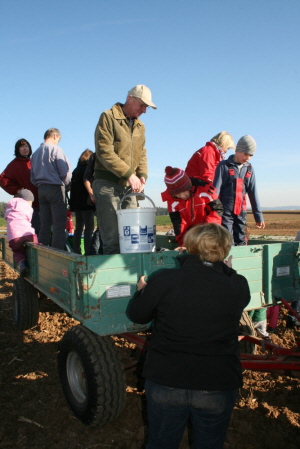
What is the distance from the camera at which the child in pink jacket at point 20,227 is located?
4707mm

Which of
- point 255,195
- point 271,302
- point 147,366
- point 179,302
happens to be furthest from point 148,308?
point 255,195

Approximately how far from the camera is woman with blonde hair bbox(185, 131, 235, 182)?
4875 mm

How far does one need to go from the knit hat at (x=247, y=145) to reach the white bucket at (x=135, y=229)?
185 cm

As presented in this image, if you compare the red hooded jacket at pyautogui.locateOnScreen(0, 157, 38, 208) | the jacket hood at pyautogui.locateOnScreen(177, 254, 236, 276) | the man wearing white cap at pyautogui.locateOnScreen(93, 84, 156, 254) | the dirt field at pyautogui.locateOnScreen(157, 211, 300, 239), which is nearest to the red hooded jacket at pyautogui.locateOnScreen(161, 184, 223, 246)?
the man wearing white cap at pyautogui.locateOnScreen(93, 84, 156, 254)

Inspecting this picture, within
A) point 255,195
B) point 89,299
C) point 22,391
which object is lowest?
point 22,391

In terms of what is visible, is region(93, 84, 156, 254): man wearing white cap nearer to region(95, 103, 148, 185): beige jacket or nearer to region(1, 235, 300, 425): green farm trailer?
region(95, 103, 148, 185): beige jacket

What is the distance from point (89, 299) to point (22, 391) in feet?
5.43

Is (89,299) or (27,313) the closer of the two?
(89,299)

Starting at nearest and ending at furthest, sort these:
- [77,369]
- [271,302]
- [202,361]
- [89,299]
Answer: [202,361] → [89,299] → [77,369] → [271,302]

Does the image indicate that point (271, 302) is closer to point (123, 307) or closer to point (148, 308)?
point (123, 307)

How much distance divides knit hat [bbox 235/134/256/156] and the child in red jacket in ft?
3.49

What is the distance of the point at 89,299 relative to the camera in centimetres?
272

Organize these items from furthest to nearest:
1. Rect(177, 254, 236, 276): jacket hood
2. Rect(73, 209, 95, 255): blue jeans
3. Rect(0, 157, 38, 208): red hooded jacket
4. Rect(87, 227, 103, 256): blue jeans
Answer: Rect(0, 157, 38, 208): red hooded jacket, Rect(73, 209, 95, 255): blue jeans, Rect(87, 227, 103, 256): blue jeans, Rect(177, 254, 236, 276): jacket hood

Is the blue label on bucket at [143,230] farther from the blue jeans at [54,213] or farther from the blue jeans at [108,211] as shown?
the blue jeans at [54,213]
